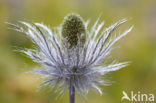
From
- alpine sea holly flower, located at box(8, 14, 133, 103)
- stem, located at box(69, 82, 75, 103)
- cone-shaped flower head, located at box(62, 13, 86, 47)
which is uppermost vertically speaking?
cone-shaped flower head, located at box(62, 13, 86, 47)

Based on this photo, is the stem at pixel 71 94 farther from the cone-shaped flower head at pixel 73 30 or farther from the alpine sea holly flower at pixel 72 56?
the cone-shaped flower head at pixel 73 30

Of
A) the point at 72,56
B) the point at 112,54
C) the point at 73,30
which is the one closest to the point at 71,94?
the point at 72,56

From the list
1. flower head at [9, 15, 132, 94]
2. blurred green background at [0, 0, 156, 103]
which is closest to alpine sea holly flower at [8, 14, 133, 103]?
flower head at [9, 15, 132, 94]

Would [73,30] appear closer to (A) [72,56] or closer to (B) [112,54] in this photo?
(A) [72,56]

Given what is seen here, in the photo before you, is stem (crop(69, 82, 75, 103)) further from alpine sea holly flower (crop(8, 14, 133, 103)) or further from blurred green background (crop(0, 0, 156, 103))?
blurred green background (crop(0, 0, 156, 103))

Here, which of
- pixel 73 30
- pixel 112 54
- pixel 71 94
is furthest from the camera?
pixel 112 54

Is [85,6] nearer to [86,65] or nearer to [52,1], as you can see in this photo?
[52,1]

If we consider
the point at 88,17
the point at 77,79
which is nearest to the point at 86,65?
the point at 77,79

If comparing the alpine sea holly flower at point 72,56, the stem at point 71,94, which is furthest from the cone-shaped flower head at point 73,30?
the stem at point 71,94
